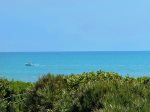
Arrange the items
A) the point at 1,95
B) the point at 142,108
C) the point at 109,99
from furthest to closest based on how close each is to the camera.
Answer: the point at 1,95
the point at 109,99
the point at 142,108

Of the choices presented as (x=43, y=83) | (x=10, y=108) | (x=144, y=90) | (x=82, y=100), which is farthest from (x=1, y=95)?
(x=144, y=90)

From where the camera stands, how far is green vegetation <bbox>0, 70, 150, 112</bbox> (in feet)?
29.5

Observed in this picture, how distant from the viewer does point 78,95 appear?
10375 millimetres

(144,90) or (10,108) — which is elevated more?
(144,90)

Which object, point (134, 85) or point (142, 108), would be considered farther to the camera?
point (134, 85)

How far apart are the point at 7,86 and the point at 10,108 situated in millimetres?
800

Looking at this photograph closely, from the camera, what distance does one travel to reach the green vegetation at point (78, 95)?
899cm

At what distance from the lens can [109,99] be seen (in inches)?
357

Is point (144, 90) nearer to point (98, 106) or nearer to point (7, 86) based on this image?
point (98, 106)

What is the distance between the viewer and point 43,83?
1312 cm

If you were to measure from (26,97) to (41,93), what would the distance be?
828 mm

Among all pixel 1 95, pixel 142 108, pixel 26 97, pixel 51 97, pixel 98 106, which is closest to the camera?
pixel 142 108

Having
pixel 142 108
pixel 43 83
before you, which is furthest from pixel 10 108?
pixel 142 108

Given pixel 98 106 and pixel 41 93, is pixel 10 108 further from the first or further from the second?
pixel 98 106
